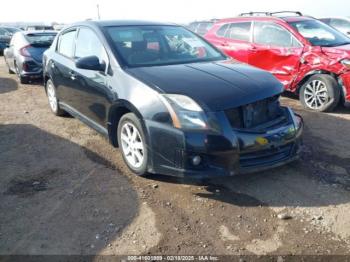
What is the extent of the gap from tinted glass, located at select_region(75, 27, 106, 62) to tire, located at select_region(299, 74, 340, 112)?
3977mm

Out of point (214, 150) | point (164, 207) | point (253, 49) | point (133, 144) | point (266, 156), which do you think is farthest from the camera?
point (253, 49)

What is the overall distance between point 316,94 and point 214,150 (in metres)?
3.85

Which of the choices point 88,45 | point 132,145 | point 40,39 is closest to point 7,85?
point 40,39

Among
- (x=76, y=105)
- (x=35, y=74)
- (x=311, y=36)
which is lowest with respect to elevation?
(x=35, y=74)

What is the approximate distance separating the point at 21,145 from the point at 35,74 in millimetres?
4716

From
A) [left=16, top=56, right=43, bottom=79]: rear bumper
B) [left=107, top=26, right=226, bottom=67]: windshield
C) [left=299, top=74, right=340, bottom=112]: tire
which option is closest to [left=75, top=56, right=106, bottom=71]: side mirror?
[left=107, top=26, right=226, bottom=67]: windshield

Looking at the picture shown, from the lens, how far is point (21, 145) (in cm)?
508

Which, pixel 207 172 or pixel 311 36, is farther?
pixel 311 36

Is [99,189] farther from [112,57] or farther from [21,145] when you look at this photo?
[21,145]

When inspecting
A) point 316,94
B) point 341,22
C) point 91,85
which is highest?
point 91,85

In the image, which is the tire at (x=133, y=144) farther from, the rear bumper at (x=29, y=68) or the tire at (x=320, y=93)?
the rear bumper at (x=29, y=68)

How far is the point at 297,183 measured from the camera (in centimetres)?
378

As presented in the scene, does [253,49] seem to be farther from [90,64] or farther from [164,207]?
[164,207]

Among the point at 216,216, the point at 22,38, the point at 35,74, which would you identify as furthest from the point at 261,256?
the point at 22,38
